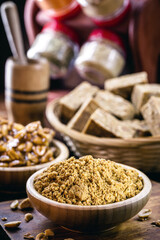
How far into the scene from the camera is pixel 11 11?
1193mm

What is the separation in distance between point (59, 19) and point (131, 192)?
103cm

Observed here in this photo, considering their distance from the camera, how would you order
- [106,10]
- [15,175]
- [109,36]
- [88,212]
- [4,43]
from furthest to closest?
[4,43] < [109,36] < [106,10] < [15,175] < [88,212]

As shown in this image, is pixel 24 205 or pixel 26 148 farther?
pixel 26 148

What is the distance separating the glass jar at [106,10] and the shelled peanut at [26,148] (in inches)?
18.5

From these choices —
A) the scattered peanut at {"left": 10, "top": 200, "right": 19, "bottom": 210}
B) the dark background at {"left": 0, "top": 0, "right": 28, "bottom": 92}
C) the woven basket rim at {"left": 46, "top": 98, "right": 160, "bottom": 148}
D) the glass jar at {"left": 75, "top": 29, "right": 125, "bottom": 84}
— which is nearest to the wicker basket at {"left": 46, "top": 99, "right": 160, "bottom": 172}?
the woven basket rim at {"left": 46, "top": 98, "right": 160, "bottom": 148}

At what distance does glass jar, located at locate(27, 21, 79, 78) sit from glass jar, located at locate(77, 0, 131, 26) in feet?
0.55

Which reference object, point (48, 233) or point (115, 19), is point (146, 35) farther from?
point (48, 233)

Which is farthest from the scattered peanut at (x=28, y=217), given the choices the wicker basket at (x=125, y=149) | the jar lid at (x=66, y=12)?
the jar lid at (x=66, y=12)

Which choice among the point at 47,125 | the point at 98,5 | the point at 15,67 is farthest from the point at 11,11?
the point at 47,125

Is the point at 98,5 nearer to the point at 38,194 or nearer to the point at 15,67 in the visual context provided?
the point at 15,67

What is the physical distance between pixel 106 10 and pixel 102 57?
15 cm

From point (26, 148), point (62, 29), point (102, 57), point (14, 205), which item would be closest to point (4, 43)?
point (62, 29)

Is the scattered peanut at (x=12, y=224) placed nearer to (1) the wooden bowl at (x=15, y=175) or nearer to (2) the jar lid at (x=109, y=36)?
(1) the wooden bowl at (x=15, y=175)

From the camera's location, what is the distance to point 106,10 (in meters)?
1.19
